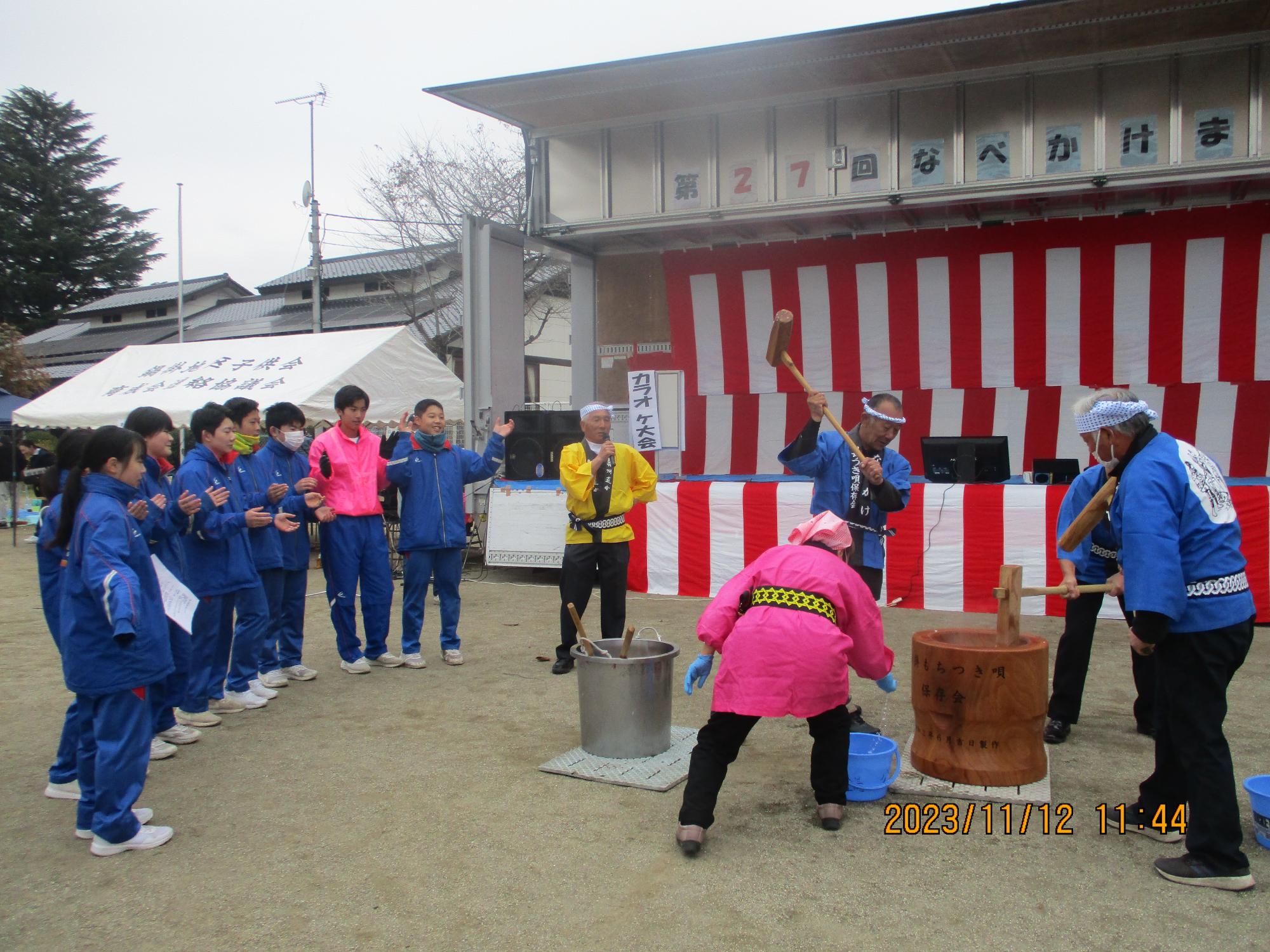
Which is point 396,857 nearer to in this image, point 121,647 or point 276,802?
point 276,802

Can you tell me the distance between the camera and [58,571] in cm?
429

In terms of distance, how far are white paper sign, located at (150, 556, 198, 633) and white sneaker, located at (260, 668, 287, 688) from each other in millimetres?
1788

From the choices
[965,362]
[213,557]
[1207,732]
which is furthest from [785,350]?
[965,362]

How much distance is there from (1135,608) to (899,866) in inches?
48.8

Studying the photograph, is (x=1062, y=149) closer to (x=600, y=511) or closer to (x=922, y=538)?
(x=922, y=538)

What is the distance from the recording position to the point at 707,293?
1168 cm

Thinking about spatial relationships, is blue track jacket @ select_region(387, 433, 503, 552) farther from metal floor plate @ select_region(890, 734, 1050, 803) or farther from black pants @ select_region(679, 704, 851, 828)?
metal floor plate @ select_region(890, 734, 1050, 803)

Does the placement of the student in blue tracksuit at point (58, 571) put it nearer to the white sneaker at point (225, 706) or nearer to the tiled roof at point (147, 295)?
the white sneaker at point (225, 706)

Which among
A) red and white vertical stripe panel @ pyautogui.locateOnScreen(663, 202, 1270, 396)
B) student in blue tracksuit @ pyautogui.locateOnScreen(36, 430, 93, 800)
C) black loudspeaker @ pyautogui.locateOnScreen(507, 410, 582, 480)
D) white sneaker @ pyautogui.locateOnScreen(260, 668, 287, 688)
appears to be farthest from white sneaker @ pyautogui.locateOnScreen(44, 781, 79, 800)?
red and white vertical stripe panel @ pyautogui.locateOnScreen(663, 202, 1270, 396)

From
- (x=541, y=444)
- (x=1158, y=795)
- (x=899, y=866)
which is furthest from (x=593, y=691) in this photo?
(x=541, y=444)

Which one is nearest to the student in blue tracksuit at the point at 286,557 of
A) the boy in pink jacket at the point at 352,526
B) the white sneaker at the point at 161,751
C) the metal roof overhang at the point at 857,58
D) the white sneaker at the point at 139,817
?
the boy in pink jacket at the point at 352,526

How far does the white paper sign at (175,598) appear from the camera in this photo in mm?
4199

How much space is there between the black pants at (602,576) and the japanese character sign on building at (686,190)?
505 cm

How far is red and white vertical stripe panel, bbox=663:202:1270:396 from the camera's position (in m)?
9.70
